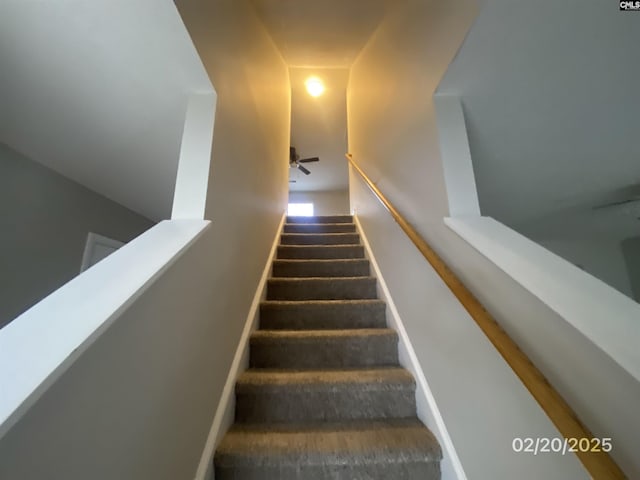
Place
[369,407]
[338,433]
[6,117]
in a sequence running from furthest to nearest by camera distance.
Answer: [6,117], [369,407], [338,433]

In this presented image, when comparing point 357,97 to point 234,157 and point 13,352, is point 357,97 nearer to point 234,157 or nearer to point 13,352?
point 234,157

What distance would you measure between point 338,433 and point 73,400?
1.09 meters

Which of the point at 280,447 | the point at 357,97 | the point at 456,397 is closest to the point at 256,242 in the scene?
the point at 280,447

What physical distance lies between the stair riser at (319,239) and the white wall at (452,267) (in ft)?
1.50

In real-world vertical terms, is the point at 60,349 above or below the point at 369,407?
above

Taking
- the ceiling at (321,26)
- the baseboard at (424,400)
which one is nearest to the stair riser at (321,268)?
the baseboard at (424,400)

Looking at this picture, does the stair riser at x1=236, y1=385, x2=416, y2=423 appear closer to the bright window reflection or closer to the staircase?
the staircase

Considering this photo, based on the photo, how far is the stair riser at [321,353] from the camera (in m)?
1.68

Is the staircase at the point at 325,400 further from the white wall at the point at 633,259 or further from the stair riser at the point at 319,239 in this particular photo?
the white wall at the point at 633,259

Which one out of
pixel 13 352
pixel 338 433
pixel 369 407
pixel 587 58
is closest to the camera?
pixel 13 352

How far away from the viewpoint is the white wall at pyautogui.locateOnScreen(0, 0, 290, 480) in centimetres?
52

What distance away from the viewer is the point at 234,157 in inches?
59.9

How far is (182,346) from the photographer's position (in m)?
0.95
